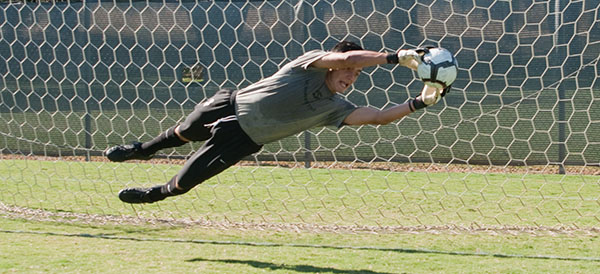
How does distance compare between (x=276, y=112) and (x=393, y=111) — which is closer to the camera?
(x=393, y=111)

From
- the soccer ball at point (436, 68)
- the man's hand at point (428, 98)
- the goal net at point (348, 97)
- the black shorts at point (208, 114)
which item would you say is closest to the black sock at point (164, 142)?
the black shorts at point (208, 114)

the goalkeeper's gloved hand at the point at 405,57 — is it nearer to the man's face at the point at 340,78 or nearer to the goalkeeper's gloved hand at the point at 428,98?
the goalkeeper's gloved hand at the point at 428,98

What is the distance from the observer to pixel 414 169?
30.5 ft

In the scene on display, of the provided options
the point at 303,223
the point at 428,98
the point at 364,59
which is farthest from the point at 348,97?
the point at 364,59

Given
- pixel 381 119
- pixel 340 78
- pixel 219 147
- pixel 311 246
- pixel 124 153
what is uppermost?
pixel 340 78

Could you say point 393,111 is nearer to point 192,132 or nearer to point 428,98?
point 428,98

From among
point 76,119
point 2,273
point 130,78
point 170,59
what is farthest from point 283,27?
point 2,273

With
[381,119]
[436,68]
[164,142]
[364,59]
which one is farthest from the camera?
[164,142]

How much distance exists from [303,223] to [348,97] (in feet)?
10.9

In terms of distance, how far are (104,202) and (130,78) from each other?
2.81 meters

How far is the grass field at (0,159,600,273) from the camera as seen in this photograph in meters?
5.09

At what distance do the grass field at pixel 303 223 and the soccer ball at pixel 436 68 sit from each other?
1.19 m

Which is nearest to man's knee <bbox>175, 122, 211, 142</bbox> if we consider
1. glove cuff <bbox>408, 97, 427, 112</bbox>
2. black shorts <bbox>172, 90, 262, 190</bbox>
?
black shorts <bbox>172, 90, 262, 190</bbox>

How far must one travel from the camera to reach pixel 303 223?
21.2 feet
